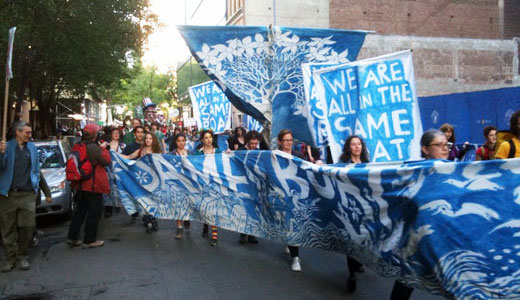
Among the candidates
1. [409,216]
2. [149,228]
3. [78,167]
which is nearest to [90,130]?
[78,167]

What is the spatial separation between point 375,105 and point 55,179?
586 centimetres

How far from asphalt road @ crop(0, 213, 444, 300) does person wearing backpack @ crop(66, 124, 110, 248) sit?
0.27m

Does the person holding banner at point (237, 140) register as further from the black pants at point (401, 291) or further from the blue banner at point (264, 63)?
the black pants at point (401, 291)

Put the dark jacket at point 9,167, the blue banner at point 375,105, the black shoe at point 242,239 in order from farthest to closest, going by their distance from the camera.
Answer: the black shoe at point 242,239
the blue banner at point 375,105
the dark jacket at point 9,167

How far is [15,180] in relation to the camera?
6.30 metres

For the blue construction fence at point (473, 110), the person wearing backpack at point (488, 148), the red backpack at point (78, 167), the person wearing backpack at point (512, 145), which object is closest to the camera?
the person wearing backpack at point (512, 145)

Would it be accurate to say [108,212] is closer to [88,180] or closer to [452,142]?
[88,180]

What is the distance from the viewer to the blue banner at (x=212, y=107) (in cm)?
1379

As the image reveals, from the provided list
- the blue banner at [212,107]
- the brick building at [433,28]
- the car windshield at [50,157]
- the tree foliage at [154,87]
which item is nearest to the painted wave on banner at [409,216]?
the car windshield at [50,157]

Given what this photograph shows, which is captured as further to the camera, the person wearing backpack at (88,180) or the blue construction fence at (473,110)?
the blue construction fence at (473,110)

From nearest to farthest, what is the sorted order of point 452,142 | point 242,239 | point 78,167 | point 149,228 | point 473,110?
point 78,167 < point 242,239 < point 149,228 < point 452,142 < point 473,110

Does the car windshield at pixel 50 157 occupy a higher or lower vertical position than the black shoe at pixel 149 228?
higher

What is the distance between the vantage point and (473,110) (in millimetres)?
13758

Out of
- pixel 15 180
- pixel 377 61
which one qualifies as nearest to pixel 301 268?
pixel 377 61
